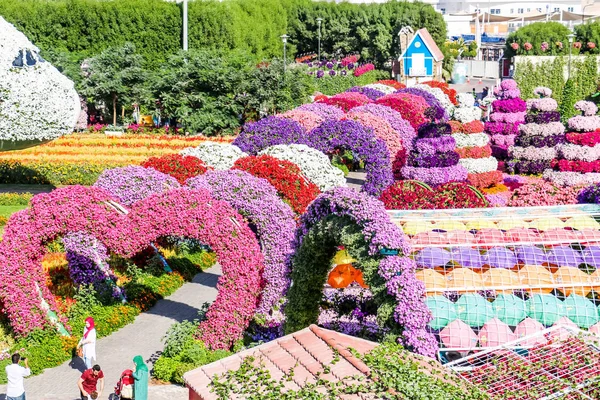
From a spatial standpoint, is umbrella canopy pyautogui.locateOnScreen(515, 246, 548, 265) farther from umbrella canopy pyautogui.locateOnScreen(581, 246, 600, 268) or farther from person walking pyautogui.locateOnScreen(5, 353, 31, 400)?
person walking pyautogui.locateOnScreen(5, 353, 31, 400)

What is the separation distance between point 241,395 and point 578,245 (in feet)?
22.2

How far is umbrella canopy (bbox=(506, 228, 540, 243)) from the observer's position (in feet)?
47.3

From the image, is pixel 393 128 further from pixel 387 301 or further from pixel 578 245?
pixel 387 301

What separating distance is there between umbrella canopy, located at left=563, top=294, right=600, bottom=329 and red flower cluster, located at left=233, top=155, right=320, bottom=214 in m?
6.91

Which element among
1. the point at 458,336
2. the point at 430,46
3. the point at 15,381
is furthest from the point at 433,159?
the point at 430,46

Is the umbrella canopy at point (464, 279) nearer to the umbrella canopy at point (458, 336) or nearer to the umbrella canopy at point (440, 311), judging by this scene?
the umbrella canopy at point (440, 311)

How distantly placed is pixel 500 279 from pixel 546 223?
2248mm

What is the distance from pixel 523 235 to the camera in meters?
14.6

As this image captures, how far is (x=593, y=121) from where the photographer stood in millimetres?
30109

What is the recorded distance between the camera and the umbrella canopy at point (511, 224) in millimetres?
15094

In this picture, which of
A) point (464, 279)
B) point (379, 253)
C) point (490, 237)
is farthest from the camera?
point (490, 237)

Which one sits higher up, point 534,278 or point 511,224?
point 511,224

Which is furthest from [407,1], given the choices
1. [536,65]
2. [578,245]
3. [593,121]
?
[578,245]

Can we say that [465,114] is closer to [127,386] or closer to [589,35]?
[127,386]
